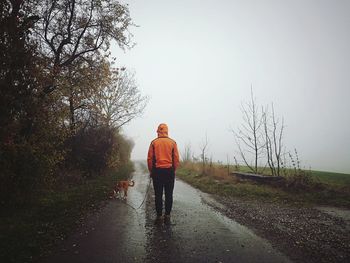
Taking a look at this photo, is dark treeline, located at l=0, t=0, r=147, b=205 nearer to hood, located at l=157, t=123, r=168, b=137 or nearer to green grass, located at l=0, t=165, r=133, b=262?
green grass, located at l=0, t=165, r=133, b=262

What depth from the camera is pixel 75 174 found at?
44.1 ft

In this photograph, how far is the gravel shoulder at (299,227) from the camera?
15.0 feet

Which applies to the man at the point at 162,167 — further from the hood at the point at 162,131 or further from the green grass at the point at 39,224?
the green grass at the point at 39,224

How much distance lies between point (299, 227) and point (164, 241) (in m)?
3.72

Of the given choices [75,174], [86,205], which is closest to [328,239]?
[86,205]

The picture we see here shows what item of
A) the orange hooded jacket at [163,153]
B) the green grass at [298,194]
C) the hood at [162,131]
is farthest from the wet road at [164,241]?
the green grass at [298,194]

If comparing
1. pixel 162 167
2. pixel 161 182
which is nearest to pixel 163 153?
pixel 162 167

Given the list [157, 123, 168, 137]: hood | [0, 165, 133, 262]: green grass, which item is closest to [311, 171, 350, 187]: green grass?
[157, 123, 168, 137]: hood

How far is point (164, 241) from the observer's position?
193 inches

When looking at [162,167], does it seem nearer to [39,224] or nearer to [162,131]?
[162,131]

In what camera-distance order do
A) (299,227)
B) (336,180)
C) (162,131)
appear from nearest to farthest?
1. (299,227)
2. (162,131)
3. (336,180)

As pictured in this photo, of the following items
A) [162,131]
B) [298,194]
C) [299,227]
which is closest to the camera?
[299,227]

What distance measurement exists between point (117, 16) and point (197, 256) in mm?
15049

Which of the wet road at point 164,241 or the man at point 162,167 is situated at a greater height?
the man at point 162,167
